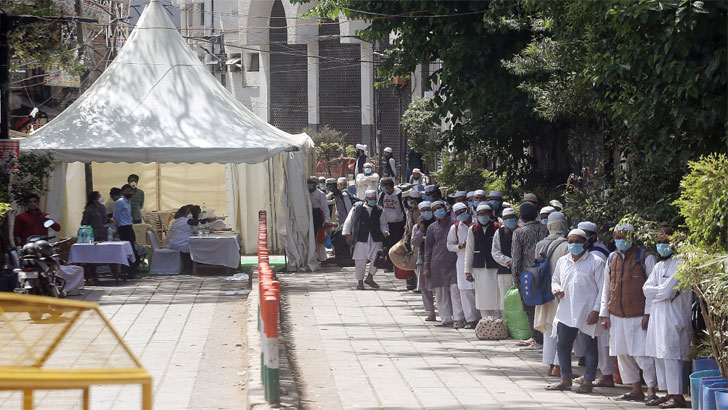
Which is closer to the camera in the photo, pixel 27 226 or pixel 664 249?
pixel 664 249

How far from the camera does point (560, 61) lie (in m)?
12.8

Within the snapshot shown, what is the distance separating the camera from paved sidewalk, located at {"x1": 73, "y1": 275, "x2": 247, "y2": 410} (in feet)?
31.2

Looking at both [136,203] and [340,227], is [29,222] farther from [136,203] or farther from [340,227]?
[340,227]

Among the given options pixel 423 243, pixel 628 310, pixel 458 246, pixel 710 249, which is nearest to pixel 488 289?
pixel 458 246

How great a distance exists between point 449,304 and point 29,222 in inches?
282

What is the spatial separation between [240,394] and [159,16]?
14.4m

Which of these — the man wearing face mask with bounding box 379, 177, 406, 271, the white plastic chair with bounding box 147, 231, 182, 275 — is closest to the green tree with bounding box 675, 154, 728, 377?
the man wearing face mask with bounding box 379, 177, 406, 271

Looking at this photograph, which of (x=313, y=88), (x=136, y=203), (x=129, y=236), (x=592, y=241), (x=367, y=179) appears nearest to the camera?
(x=592, y=241)

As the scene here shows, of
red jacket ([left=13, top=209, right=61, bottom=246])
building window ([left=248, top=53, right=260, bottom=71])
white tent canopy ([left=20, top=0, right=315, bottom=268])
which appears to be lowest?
red jacket ([left=13, top=209, right=61, bottom=246])

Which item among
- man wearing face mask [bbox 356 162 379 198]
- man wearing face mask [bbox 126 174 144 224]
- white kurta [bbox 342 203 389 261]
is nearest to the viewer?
white kurta [bbox 342 203 389 261]

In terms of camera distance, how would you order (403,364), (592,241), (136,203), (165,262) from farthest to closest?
(136,203)
(165,262)
(403,364)
(592,241)

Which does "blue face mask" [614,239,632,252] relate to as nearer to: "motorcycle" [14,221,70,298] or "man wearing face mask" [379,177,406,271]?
"motorcycle" [14,221,70,298]

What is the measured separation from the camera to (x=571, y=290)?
10.2 m

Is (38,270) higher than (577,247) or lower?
lower
